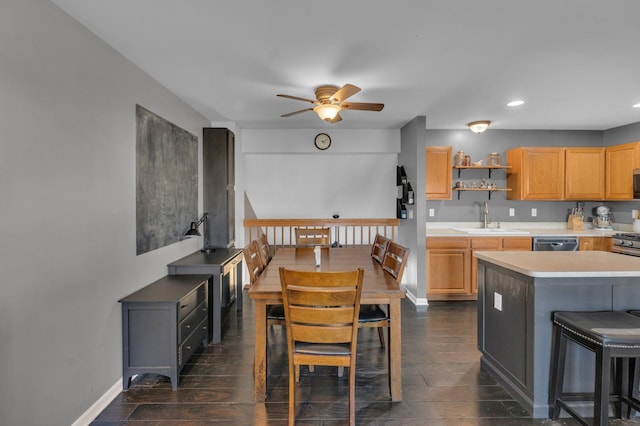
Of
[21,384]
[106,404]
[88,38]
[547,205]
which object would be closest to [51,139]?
[88,38]

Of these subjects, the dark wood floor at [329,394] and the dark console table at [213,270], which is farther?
the dark console table at [213,270]

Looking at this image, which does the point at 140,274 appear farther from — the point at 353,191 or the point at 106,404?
the point at 353,191

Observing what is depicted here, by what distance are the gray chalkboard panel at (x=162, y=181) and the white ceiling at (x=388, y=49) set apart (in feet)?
1.47

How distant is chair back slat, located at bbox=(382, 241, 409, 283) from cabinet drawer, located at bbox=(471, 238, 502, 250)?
81.2 inches

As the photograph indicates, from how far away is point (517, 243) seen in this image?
4.20 m

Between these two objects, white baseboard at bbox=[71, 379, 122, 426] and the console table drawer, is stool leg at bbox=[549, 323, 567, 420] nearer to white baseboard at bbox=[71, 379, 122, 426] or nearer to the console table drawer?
the console table drawer

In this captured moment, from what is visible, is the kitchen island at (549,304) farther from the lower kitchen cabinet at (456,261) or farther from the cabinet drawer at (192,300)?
the cabinet drawer at (192,300)

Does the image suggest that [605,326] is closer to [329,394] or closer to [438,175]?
[329,394]

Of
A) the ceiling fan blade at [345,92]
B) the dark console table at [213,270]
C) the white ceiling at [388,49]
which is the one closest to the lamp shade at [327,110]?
the ceiling fan blade at [345,92]

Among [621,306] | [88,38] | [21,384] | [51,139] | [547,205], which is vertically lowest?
[21,384]

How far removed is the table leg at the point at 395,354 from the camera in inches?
84.5

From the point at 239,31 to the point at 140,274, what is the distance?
198cm

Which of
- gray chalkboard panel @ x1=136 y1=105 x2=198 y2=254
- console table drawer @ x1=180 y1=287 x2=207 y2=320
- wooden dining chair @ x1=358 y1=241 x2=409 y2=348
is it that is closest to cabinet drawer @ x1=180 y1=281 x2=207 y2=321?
console table drawer @ x1=180 y1=287 x2=207 y2=320

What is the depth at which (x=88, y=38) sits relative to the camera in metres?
2.01
